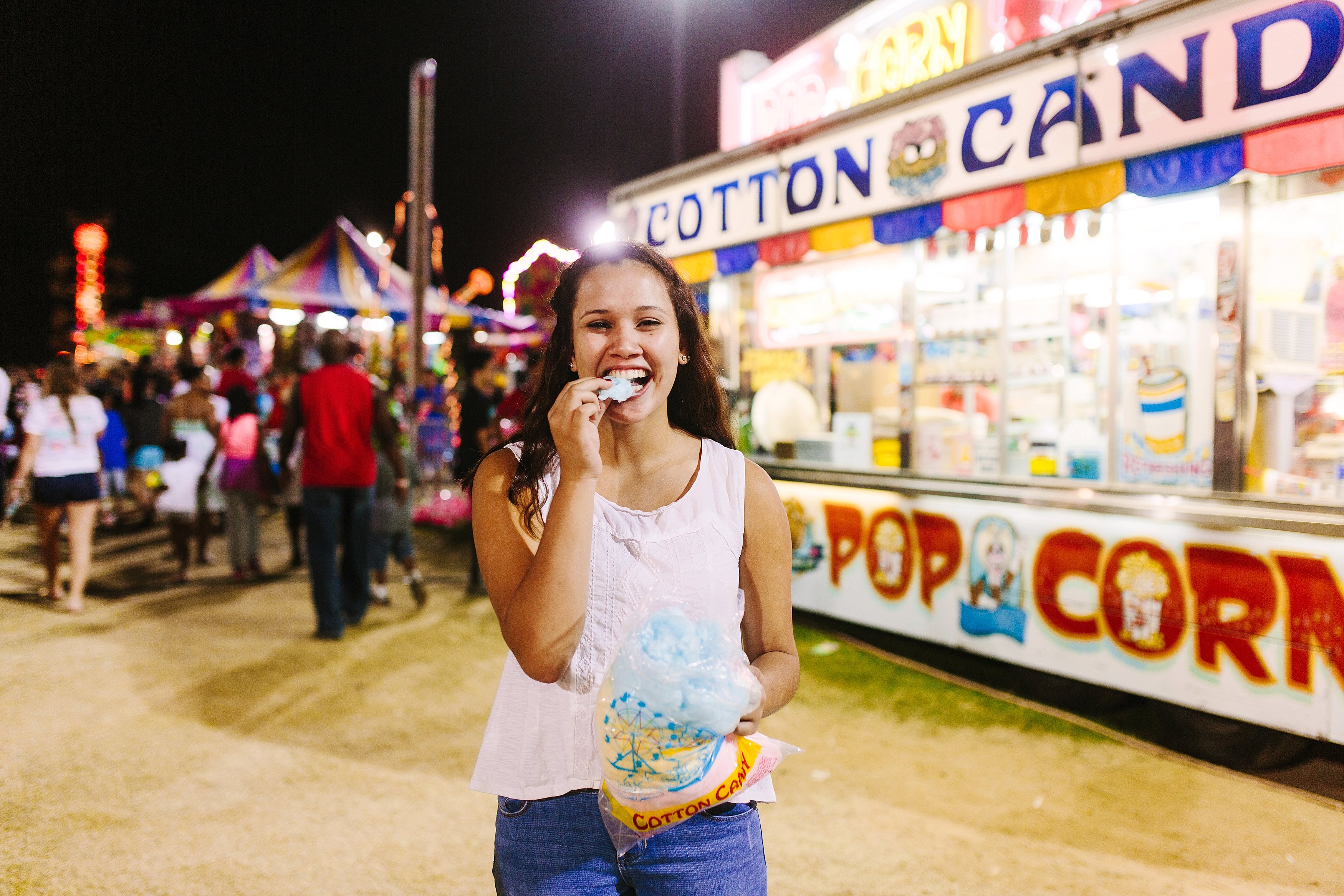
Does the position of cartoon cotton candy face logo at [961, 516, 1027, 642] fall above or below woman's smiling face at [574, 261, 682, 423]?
below

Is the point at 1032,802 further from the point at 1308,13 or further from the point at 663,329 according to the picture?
the point at 1308,13

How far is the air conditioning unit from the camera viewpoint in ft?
14.6

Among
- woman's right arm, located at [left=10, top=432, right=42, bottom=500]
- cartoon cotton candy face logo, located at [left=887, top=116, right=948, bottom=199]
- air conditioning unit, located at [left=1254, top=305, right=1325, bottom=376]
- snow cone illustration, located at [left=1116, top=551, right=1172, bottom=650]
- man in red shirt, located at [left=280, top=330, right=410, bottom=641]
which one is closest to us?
snow cone illustration, located at [left=1116, top=551, right=1172, bottom=650]

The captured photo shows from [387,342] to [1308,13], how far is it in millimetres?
19178

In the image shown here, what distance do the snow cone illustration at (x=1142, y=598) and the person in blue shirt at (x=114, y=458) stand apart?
38.4 ft

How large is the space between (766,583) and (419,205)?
35.2ft

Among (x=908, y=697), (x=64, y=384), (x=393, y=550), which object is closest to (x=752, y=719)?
(x=908, y=697)

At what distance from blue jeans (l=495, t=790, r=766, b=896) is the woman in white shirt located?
6.73 m

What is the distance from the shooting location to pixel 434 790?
379cm

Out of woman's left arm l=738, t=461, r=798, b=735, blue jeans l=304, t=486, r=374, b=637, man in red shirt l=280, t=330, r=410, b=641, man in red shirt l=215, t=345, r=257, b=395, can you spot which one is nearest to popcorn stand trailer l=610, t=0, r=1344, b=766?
man in red shirt l=280, t=330, r=410, b=641

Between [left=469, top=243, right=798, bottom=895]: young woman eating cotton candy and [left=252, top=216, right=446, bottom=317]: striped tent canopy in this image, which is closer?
[left=469, top=243, right=798, bottom=895]: young woman eating cotton candy

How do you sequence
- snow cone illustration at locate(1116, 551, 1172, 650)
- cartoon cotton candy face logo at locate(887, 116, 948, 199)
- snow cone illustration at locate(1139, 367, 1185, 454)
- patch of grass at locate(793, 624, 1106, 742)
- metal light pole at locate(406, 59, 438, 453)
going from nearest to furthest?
snow cone illustration at locate(1116, 551, 1172, 650) < patch of grass at locate(793, 624, 1106, 742) < snow cone illustration at locate(1139, 367, 1185, 454) < cartoon cotton candy face logo at locate(887, 116, 948, 199) < metal light pole at locate(406, 59, 438, 453)

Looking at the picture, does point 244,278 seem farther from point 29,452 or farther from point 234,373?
point 29,452

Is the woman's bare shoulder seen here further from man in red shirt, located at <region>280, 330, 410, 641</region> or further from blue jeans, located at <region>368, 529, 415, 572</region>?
blue jeans, located at <region>368, 529, 415, 572</region>
